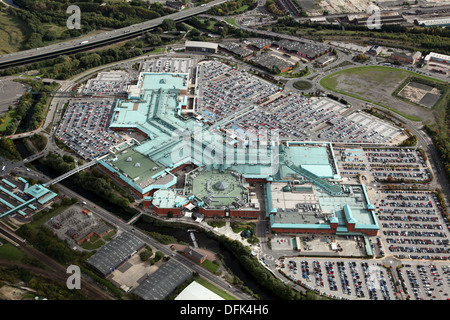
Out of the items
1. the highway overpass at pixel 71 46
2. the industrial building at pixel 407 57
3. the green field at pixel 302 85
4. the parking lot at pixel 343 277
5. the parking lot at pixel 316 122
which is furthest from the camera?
the industrial building at pixel 407 57

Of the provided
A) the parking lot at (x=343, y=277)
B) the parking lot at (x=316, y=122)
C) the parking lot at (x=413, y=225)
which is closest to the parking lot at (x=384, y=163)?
the parking lot at (x=316, y=122)

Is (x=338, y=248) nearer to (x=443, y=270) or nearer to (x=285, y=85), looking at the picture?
(x=443, y=270)

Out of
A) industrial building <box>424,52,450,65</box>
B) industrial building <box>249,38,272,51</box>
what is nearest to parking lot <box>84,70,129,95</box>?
industrial building <box>249,38,272,51</box>

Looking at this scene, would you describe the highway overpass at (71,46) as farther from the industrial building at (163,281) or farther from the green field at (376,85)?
the industrial building at (163,281)

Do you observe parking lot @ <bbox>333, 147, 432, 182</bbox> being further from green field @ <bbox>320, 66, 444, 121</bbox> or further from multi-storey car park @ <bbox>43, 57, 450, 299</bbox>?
green field @ <bbox>320, 66, 444, 121</bbox>

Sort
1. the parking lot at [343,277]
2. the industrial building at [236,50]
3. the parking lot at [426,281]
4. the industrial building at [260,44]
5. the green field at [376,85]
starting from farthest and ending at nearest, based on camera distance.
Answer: the industrial building at [260,44] → the industrial building at [236,50] → the green field at [376,85] → the parking lot at [343,277] → the parking lot at [426,281]
